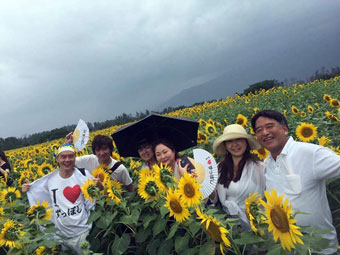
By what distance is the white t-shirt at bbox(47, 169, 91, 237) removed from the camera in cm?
316

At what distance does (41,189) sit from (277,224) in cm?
294

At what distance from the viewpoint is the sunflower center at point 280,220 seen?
1390mm

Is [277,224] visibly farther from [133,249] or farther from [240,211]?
[133,249]

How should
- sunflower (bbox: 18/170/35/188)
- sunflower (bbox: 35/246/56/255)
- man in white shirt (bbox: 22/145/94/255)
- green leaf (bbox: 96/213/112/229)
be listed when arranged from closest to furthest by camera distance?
sunflower (bbox: 35/246/56/255) < green leaf (bbox: 96/213/112/229) < man in white shirt (bbox: 22/145/94/255) < sunflower (bbox: 18/170/35/188)

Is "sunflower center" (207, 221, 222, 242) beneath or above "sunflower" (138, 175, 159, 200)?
beneath

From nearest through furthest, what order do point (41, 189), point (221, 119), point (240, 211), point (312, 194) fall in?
point (312, 194) < point (240, 211) < point (41, 189) < point (221, 119)

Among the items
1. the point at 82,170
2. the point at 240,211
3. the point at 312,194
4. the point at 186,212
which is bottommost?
the point at 240,211

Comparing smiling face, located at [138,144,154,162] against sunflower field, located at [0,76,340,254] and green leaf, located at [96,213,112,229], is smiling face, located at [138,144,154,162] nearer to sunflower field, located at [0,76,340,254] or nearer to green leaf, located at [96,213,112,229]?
sunflower field, located at [0,76,340,254]

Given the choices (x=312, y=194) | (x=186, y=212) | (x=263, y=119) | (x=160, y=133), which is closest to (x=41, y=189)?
(x=160, y=133)

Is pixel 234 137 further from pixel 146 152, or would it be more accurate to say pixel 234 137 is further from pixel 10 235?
pixel 10 235

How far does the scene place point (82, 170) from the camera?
3461mm

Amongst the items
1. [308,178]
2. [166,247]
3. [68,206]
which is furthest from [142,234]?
[308,178]

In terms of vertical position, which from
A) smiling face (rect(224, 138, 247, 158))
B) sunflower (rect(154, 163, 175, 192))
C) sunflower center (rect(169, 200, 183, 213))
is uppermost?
smiling face (rect(224, 138, 247, 158))

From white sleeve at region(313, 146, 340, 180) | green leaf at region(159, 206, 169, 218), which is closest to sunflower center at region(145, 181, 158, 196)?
green leaf at region(159, 206, 169, 218)
